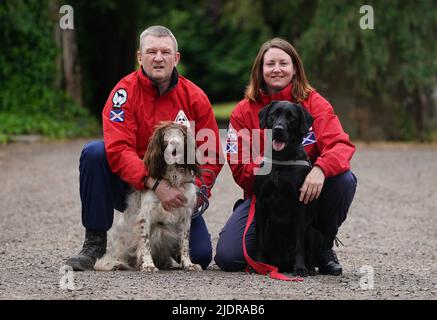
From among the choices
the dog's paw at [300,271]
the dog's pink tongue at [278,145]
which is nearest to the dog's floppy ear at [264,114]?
the dog's pink tongue at [278,145]

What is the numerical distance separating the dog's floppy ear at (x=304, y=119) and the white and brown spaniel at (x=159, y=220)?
73 cm

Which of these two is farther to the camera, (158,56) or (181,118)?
(181,118)

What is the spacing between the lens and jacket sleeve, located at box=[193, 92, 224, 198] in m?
6.10

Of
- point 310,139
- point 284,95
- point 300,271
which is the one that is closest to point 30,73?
point 284,95

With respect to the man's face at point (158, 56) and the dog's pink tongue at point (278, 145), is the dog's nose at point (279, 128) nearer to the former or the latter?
the dog's pink tongue at point (278, 145)

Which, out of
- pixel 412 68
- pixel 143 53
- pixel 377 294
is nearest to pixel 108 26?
pixel 412 68

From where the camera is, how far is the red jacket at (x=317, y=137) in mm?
5707

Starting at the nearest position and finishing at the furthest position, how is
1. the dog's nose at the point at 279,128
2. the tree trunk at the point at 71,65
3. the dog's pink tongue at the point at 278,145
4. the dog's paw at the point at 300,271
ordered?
the dog's nose at the point at 279,128 < the dog's pink tongue at the point at 278,145 < the dog's paw at the point at 300,271 < the tree trunk at the point at 71,65

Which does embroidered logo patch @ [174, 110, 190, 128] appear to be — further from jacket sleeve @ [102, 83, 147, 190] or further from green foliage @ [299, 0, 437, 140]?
green foliage @ [299, 0, 437, 140]

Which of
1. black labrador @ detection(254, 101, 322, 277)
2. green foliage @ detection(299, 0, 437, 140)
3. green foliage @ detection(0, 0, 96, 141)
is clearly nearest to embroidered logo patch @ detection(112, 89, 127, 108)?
black labrador @ detection(254, 101, 322, 277)

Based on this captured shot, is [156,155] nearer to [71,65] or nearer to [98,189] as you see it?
[98,189]

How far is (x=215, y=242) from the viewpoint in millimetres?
7812

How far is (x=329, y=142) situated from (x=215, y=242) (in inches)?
90.3
